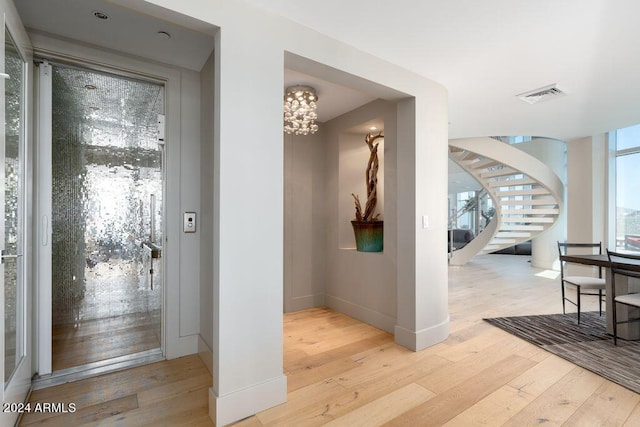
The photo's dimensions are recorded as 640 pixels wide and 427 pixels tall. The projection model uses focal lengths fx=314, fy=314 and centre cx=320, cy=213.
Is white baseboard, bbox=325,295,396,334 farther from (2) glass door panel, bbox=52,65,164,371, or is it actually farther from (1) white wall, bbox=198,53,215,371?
(2) glass door panel, bbox=52,65,164,371

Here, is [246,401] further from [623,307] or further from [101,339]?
[623,307]

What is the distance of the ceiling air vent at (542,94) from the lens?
3254 millimetres

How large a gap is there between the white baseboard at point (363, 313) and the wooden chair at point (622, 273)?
2.02 m

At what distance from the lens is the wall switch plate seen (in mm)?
2656

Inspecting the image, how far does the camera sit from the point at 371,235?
3.57 meters

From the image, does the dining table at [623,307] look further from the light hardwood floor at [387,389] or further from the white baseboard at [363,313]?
the white baseboard at [363,313]

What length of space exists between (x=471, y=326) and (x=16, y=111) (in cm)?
416

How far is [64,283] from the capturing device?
116 inches

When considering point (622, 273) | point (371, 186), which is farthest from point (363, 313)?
point (622, 273)

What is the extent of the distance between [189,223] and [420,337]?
2261 mm

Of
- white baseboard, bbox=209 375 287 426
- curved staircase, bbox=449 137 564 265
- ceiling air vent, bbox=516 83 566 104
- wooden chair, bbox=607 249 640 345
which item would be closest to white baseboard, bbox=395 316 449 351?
white baseboard, bbox=209 375 287 426

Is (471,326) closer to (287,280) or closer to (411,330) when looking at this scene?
(411,330)

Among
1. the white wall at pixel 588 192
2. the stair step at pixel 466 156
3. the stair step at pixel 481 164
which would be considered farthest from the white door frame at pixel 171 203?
the white wall at pixel 588 192

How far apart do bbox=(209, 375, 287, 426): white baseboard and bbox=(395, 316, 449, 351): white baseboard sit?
1316 millimetres
